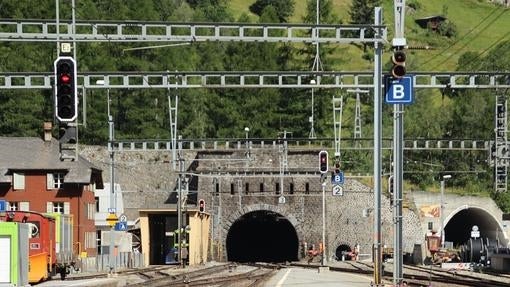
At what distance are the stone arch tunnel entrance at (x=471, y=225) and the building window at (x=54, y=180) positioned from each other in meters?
38.0

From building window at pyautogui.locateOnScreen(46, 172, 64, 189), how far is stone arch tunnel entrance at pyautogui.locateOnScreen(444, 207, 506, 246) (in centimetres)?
3803

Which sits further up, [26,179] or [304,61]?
[304,61]

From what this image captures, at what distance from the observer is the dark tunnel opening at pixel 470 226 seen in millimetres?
105881

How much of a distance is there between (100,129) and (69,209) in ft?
76.1

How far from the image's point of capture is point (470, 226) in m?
118

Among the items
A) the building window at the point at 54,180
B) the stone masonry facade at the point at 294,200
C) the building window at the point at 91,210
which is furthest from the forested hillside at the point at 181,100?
the building window at the point at 54,180

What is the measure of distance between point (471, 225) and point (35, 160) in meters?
50.2

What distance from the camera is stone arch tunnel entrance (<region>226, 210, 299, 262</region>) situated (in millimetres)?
106562

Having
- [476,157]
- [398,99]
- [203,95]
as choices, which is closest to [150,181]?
[203,95]

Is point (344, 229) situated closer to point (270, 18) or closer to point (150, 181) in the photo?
point (150, 181)

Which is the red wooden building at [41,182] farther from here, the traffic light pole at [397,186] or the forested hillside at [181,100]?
the traffic light pole at [397,186]

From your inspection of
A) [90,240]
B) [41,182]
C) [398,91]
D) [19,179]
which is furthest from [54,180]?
[398,91]

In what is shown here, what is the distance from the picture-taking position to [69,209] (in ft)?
280

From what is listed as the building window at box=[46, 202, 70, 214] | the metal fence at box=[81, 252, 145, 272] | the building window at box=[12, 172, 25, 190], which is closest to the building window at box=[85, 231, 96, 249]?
the building window at box=[46, 202, 70, 214]
